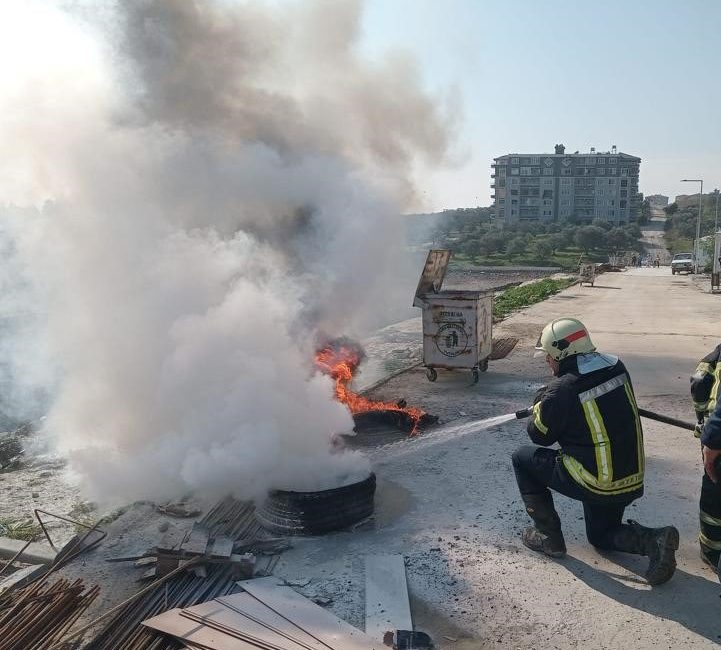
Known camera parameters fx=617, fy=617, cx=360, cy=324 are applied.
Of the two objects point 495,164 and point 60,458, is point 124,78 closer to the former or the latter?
point 60,458

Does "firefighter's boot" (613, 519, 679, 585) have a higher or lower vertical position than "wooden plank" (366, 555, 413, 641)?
higher

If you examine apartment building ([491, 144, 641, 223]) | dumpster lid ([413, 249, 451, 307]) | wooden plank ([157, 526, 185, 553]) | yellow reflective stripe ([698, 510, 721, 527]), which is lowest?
wooden plank ([157, 526, 185, 553])

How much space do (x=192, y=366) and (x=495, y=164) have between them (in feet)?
378

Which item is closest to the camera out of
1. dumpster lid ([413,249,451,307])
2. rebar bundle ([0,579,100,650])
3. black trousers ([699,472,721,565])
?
rebar bundle ([0,579,100,650])

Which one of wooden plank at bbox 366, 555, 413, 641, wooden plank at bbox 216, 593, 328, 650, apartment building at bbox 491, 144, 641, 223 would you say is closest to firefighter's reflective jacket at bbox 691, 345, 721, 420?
wooden plank at bbox 366, 555, 413, 641

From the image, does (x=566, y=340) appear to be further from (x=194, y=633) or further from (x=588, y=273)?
(x=588, y=273)

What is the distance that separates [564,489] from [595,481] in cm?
21

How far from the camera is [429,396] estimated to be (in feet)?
28.6

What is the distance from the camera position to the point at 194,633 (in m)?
3.13

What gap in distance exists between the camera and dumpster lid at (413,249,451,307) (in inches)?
368

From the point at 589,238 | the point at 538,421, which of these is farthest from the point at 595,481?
the point at 589,238

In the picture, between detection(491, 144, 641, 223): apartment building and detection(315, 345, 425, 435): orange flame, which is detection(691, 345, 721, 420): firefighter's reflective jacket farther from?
detection(491, 144, 641, 223): apartment building

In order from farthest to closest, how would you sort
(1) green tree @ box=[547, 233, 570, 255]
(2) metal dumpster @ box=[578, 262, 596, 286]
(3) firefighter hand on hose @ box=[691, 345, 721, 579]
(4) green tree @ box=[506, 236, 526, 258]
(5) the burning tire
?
(1) green tree @ box=[547, 233, 570, 255] < (4) green tree @ box=[506, 236, 526, 258] < (2) metal dumpster @ box=[578, 262, 596, 286] < (5) the burning tire < (3) firefighter hand on hose @ box=[691, 345, 721, 579]

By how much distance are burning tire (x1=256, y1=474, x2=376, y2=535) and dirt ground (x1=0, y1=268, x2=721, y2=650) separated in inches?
4.2
